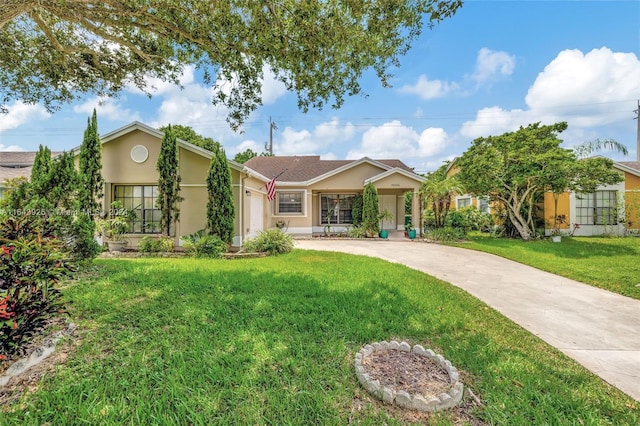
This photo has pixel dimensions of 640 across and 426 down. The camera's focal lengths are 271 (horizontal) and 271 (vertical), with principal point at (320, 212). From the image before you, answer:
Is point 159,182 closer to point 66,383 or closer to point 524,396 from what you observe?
point 66,383

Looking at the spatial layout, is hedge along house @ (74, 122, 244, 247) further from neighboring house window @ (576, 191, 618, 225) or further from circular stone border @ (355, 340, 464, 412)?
neighboring house window @ (576, 191, 618, 225)

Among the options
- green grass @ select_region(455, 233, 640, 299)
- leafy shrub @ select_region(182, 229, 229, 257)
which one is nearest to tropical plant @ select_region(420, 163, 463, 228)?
green grass @ select_region(455, 233, 640, 299)

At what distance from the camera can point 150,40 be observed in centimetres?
794

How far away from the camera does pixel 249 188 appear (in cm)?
1281

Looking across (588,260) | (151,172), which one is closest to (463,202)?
(588,260)

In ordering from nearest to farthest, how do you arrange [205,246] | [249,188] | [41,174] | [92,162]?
[41,174]
[205,246]
[92,162]
[249,188]

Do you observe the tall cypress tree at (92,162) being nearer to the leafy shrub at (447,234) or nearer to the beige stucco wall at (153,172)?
the beige stucco wall at (153,172)

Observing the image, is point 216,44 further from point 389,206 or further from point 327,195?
point 389,206

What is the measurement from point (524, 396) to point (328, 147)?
989 inches

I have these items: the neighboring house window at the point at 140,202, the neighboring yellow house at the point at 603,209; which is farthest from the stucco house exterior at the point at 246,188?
the neighboring yellow house at the point at 603,209

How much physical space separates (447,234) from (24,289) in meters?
14.9

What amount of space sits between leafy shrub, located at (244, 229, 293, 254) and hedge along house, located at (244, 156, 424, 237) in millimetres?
3997

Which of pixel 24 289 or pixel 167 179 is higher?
pixel 167 179

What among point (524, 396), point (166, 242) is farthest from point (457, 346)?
point (166, 242)
